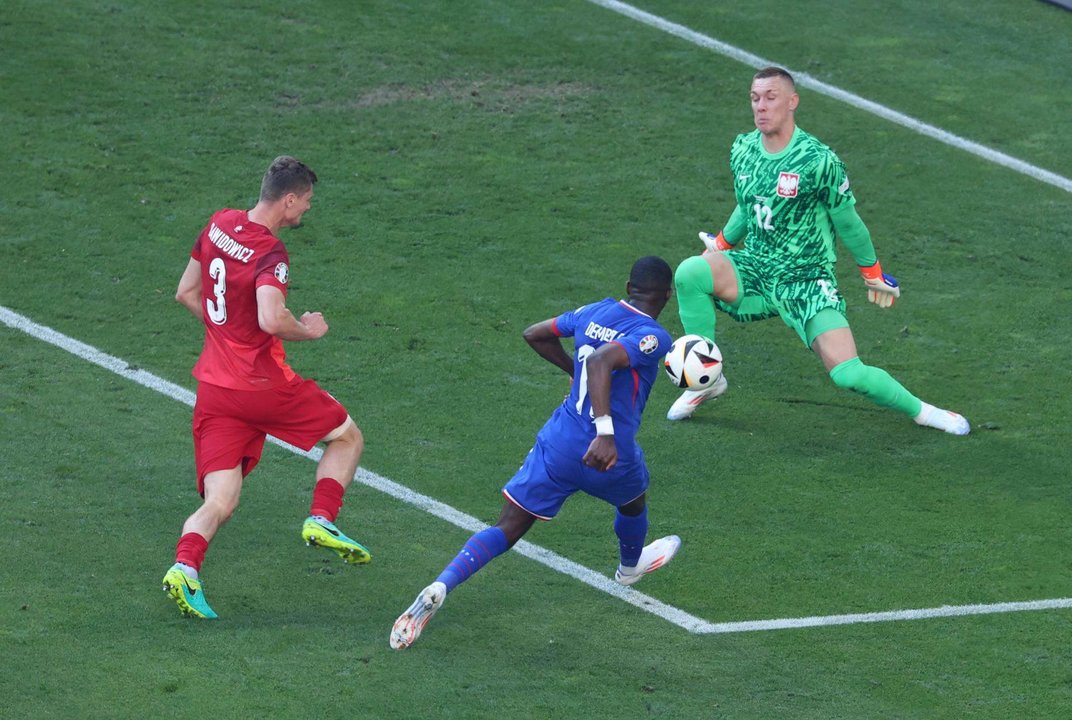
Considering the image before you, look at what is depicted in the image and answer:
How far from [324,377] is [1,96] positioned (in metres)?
5.33

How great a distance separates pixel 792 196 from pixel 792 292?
0.58m

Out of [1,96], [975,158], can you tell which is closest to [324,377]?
[1,96]

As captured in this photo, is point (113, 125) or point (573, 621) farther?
point (113, 125)

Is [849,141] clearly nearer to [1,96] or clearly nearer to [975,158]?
[975,158]

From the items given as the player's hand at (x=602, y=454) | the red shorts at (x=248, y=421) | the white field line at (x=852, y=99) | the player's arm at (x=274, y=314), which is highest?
the white field line at (x=852, y=99)

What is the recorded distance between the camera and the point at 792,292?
→ 9.13m

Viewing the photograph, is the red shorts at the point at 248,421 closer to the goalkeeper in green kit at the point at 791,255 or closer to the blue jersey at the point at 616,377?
the blue jersey at the point at 616,377

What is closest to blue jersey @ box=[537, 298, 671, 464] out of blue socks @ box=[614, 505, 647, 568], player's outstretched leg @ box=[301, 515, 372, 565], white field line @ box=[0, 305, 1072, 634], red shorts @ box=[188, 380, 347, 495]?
blue socks @ box=[614, 505, 647, 568]

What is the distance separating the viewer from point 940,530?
26.9 feet

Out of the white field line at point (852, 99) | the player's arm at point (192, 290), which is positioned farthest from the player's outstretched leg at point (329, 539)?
the white field line at point (852, 99)

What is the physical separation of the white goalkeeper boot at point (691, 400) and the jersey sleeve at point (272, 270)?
11.0 ft

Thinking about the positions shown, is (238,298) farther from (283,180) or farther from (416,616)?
(416,616)

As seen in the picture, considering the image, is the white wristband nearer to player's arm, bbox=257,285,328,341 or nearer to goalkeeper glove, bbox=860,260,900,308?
player's arm, bbox=257,285,328,341

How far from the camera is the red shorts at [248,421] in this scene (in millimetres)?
7184
